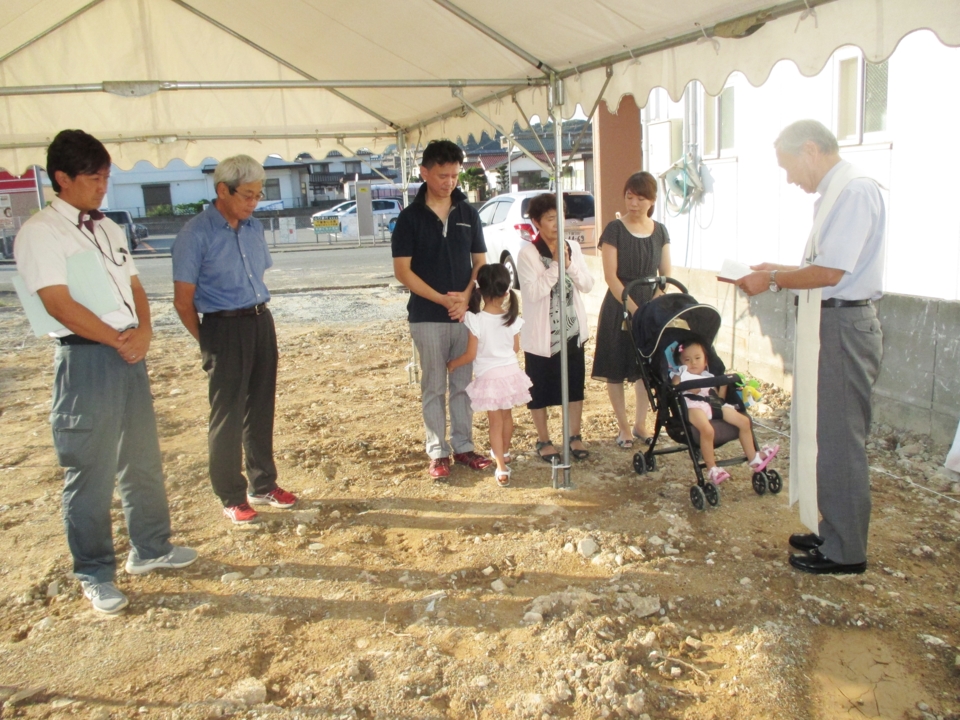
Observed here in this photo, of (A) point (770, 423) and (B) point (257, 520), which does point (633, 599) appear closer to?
(B) point (257, 520)

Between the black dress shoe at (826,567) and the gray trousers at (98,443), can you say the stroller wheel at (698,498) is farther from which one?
the gray trousers at (98,443)

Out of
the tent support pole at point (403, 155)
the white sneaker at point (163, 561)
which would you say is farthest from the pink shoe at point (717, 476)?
the tent support pole at point (403, 155)

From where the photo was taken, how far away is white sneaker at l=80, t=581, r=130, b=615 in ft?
10.7

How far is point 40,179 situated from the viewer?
22.4m

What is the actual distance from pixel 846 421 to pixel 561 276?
1.79m

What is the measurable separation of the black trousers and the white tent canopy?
5.77ft

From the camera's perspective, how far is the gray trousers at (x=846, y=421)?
3.21m

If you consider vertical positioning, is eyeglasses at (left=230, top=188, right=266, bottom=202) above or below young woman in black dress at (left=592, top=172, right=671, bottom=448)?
above

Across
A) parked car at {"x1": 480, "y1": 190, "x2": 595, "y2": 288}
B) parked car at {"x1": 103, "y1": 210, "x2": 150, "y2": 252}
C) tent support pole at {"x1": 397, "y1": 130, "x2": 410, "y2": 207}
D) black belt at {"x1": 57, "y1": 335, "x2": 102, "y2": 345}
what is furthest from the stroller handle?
parked car at {"x1": 103, "y1": 210, "x2": 150, "y2": 252}

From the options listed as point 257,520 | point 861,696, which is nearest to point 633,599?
point 861,696

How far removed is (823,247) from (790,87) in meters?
5.98

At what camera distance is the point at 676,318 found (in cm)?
435

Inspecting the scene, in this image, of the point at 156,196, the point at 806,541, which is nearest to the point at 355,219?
the point at 156,196

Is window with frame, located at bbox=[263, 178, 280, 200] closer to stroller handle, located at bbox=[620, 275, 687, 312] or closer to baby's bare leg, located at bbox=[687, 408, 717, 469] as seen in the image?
stroller handle, located at bbox=[620, 275, 687, 312]
